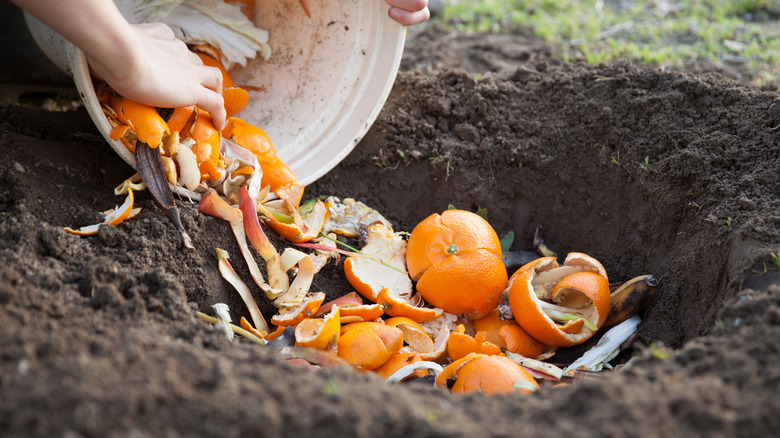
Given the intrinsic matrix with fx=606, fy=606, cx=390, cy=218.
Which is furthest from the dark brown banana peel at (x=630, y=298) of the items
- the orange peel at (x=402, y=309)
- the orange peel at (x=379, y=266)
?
the orange peel at (x=379, y=266)

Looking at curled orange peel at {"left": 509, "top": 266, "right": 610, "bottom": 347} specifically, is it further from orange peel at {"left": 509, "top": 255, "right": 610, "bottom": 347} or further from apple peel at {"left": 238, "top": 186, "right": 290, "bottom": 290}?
apple peel at {"left": 238, "top": 186, "right": 290, "bottom": 290}

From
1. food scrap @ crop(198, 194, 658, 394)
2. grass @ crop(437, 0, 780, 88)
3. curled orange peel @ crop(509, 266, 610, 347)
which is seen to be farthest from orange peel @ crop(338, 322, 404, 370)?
grass @ crop(437, 0, 780, 88)

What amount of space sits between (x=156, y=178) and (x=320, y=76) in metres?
1.19

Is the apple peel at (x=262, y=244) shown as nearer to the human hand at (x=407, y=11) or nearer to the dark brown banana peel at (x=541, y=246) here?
the human hand at (x=407, y=11)

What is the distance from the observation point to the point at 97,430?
4.19ft

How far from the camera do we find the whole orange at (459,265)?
2.55m

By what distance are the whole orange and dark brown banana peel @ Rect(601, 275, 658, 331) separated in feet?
1.54

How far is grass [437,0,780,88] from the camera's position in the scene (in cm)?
391

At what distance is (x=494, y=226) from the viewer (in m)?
3.19

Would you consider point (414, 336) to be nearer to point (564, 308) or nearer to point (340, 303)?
point (340, 303)

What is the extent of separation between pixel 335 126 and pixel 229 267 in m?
1.08

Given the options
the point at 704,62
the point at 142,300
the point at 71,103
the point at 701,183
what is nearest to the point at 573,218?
the point at 701,183

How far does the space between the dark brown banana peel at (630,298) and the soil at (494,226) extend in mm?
65

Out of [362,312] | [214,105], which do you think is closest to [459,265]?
[362,312]
